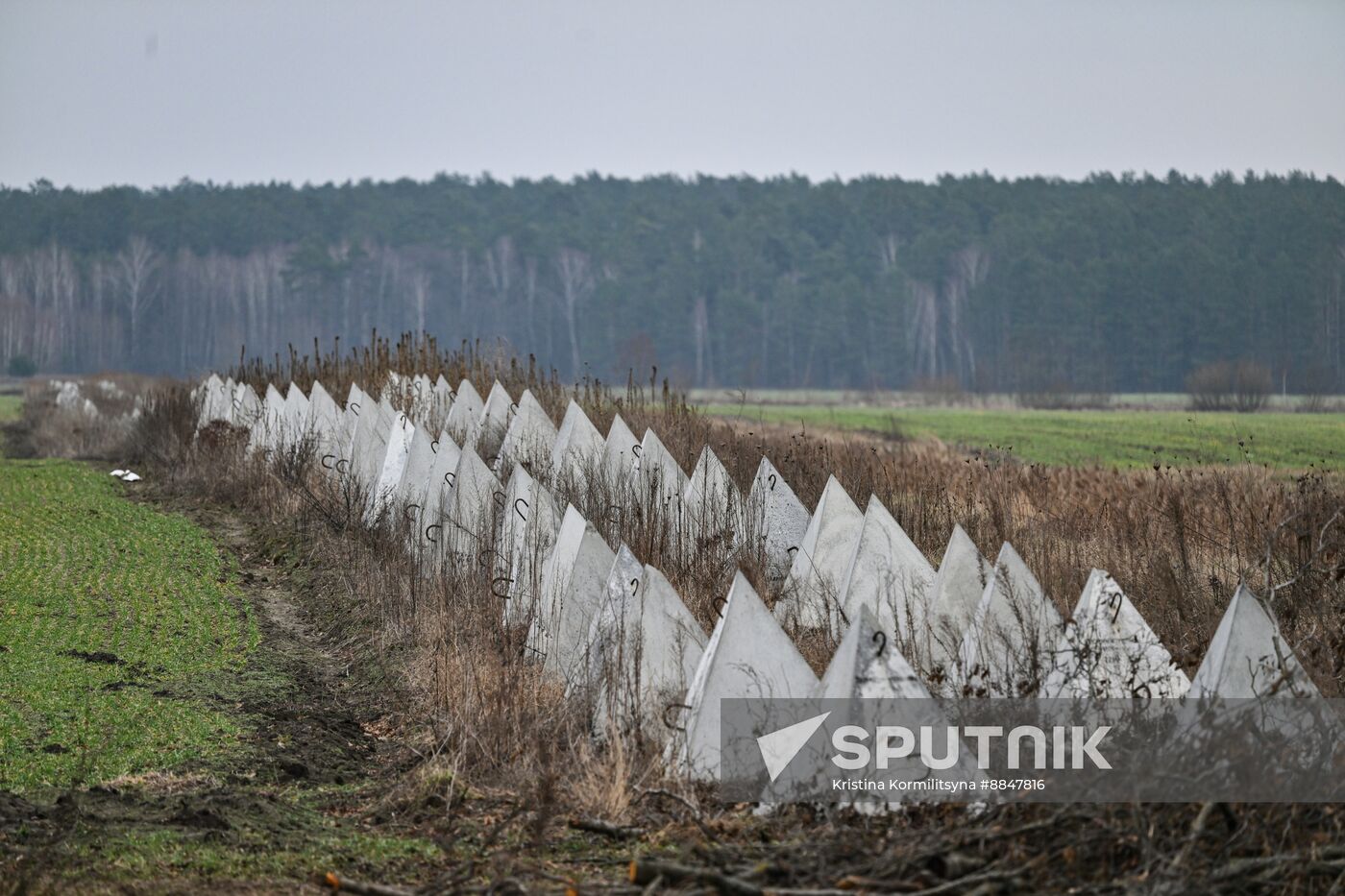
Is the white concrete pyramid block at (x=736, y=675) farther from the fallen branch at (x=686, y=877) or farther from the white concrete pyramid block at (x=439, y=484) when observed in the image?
the white concrete pyramid block at (x=439, y=484)

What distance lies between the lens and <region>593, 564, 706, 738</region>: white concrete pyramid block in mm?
6156

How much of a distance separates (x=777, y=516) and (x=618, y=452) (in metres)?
2.39

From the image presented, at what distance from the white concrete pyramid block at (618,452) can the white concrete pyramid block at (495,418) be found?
9.74ft

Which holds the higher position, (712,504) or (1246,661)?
(712,504)

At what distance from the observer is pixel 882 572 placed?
7641mm

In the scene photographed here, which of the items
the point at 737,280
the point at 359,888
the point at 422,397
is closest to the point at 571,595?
the point at 359,888

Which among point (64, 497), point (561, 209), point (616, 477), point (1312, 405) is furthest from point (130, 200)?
point (616, 477)

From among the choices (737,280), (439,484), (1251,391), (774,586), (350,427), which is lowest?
(774,586)

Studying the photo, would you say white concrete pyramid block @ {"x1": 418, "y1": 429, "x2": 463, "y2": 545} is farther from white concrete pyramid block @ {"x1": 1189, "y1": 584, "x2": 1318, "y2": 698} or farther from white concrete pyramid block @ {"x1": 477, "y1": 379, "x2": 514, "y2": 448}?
white concrete pyramid block @ {"x1": 1189, "y1": 584, "x2": 1318, "y2": 698}

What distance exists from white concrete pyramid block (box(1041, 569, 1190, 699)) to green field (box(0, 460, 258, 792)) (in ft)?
12.2

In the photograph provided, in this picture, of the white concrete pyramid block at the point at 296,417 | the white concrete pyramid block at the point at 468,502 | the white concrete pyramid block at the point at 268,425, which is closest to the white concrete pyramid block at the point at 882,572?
the white concrete pyramid block at the point at 468,502

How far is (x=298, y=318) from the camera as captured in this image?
93.2 meters

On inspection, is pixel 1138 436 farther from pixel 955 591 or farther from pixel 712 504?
pixel 955 591

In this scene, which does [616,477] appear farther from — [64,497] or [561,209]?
[561,209]
